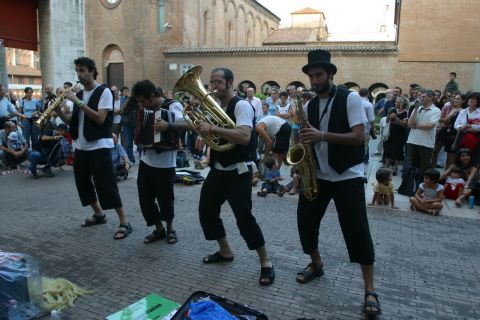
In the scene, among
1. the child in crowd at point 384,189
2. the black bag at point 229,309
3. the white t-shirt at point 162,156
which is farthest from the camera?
the child in crowd at point 384,189

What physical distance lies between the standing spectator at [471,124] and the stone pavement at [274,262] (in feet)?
6.41

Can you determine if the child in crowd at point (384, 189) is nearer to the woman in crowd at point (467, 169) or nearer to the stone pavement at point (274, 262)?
the stone pavement at point (274, 262)

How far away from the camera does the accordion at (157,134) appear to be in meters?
4.44

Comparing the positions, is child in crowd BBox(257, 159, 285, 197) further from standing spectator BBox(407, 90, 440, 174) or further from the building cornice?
the building cornice

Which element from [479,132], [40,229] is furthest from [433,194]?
[40,229]

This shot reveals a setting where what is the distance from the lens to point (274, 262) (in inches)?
173

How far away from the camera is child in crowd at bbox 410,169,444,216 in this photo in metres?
6.30

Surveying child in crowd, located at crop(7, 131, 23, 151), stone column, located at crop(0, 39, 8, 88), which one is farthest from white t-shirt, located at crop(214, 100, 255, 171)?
stone column, located at crop(0, 39, 8, 88)

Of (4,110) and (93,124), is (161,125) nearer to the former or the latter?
(93,124)

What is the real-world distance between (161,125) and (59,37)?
10.2 metres

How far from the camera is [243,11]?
150 feet

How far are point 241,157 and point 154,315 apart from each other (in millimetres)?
1552

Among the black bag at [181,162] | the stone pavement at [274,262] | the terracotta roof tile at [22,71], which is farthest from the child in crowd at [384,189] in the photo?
the terracotta roof tile at [22,71]

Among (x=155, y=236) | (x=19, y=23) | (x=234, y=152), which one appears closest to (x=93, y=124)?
(x=155, y=236)
